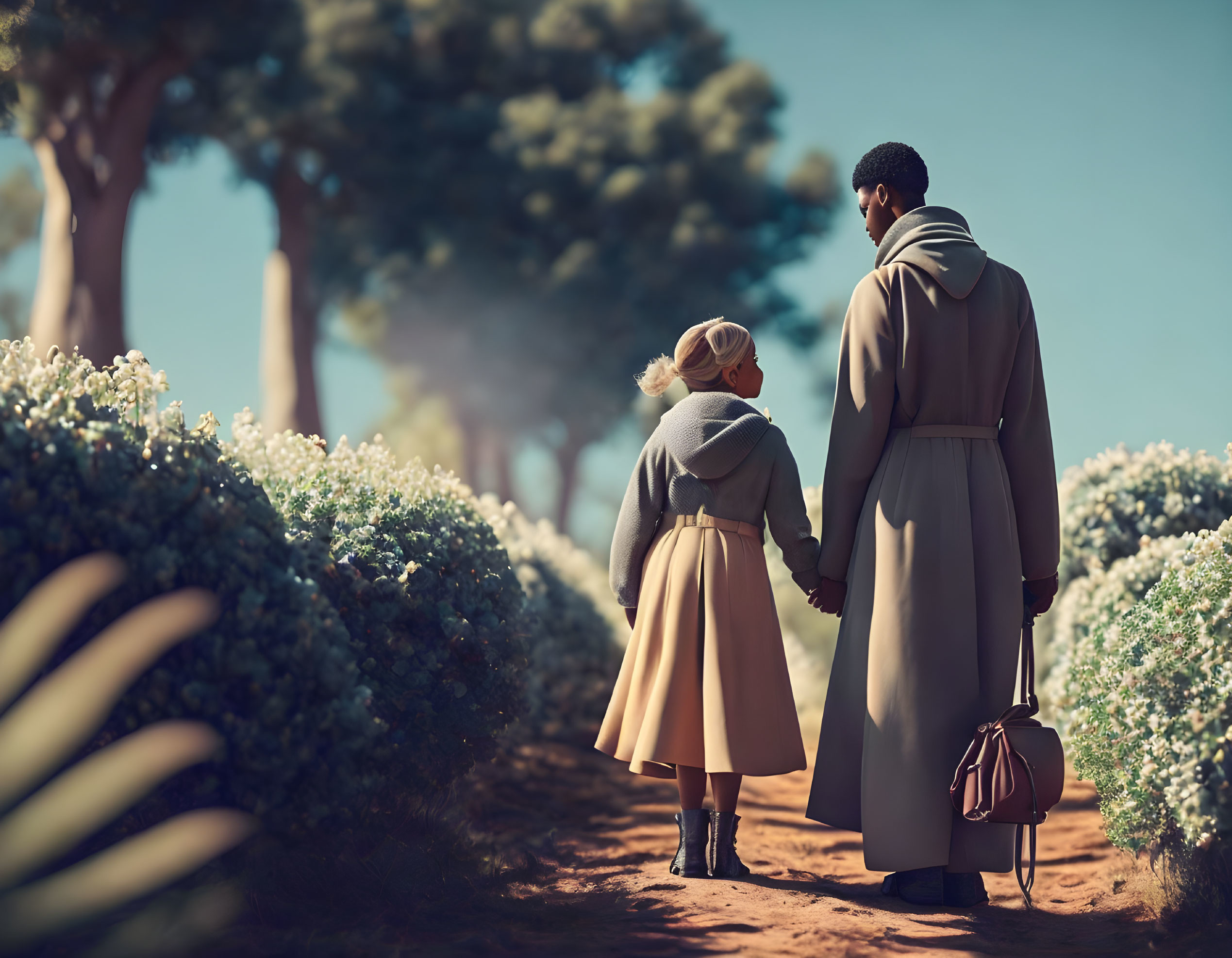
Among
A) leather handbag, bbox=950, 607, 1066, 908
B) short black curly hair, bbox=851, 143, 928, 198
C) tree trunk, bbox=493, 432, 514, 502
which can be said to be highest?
tree trunk, bbox=493, 432, 514, 502

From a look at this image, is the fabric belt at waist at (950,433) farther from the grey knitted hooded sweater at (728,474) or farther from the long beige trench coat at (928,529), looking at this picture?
the grey knitted hooded sweater at (728,474)

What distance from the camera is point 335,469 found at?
4660mm

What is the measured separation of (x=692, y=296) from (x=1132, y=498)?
11.6 meters

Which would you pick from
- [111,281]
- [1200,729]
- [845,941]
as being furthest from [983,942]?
[111,281]

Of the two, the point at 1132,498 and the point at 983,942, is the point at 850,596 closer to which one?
the point at 983,942

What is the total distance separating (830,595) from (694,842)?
1.11 m

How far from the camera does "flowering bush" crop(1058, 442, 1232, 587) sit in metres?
7.13

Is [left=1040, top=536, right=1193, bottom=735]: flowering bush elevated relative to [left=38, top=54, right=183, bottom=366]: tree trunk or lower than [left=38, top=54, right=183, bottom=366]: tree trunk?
lower

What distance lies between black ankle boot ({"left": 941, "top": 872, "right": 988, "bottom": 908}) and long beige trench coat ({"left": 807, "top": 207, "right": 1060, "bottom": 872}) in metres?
0.09

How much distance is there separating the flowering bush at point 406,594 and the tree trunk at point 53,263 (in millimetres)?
9749

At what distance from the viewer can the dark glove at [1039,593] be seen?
13.6 ft

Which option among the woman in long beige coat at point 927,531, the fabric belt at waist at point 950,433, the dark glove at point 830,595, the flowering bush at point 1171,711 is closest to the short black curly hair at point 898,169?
the woman in long beige coat at point 927,531

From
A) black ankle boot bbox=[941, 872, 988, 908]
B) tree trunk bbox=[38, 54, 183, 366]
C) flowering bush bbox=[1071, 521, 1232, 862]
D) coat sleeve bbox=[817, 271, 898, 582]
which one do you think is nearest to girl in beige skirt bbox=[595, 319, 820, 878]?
coat sleeve bbox=[817, 271, 898, 582]

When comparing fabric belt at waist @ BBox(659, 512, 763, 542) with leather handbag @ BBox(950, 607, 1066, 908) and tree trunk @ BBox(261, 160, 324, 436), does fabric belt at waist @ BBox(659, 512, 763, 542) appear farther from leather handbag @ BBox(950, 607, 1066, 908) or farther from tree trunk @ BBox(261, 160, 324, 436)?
tree trunk @ BBox(261, 160, 324, 436)
